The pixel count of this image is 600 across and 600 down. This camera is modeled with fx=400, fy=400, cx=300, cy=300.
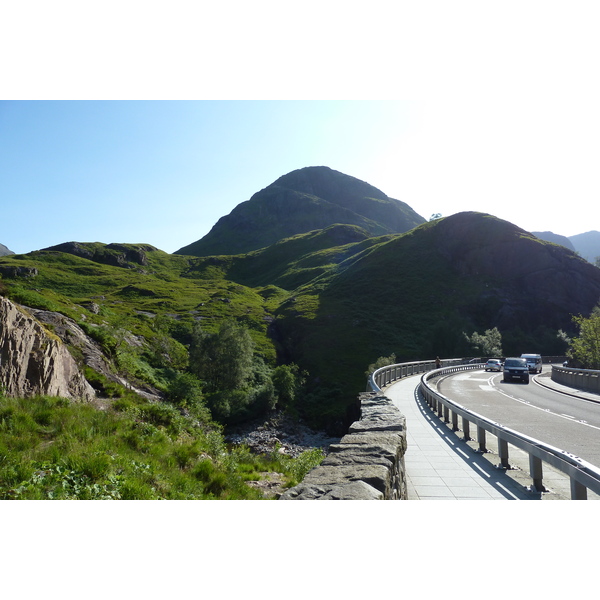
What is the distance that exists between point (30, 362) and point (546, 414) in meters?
18.3

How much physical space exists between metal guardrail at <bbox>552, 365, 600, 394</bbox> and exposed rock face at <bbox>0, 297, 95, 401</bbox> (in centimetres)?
2954

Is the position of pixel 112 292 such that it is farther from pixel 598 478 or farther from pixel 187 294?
pixel 598 478

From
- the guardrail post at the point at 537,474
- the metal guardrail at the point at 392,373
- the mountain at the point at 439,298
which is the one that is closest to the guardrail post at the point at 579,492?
the guardrail post at the point at 537,474

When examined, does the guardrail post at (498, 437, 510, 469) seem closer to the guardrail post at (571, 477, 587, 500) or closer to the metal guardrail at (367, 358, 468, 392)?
the guardrail post at (571, 477, 587, 500)

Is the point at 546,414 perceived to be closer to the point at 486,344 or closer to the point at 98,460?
the point at 98,460

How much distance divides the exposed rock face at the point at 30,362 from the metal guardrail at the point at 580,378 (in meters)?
29.5

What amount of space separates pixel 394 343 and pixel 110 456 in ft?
213

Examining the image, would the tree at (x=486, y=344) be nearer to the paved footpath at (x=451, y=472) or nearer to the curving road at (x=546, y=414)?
the curving road at (x=546, y=414)

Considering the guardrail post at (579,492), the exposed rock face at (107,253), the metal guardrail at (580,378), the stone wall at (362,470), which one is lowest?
the metal guardrail at (580,378)

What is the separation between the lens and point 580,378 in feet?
96.3

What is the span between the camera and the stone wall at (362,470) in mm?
4062

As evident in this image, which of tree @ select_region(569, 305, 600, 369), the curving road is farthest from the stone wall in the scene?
tree @ select_region(569, 305, 600, 369)

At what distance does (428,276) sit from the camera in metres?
101

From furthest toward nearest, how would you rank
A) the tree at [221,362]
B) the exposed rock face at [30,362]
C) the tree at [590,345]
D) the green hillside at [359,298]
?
the green hillside at [359,298]
the tree at [590,345]
the tree at [221,362]
the exposed rock face at [30,362]
